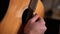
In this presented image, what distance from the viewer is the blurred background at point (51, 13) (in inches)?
21.9

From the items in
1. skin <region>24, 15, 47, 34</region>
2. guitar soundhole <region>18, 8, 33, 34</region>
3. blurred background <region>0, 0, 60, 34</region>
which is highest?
guitar soundhole <region>18, 8, 33, 34</region>

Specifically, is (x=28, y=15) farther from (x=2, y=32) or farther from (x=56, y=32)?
(x=56, y=32)

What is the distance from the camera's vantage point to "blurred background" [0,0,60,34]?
1.83 feet

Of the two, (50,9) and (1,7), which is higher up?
(1,7)

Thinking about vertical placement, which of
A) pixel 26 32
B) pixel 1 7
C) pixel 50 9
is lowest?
pixel 50 9

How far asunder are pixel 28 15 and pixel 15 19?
63 mm

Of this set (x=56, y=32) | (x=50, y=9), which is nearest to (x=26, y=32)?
(x=56, y=32)

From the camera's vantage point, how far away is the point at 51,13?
1.46m

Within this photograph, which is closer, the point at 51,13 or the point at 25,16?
the point at 25,16

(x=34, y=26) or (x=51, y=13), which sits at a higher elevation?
(x=34, y=26)

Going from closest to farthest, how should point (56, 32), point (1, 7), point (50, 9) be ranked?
point (1, 7)
point (56, 32)
point (50, 9)

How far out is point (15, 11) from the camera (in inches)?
23.5

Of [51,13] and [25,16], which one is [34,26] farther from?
[51,13]

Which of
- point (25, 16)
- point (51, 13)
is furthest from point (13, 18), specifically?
point (51, 13)
